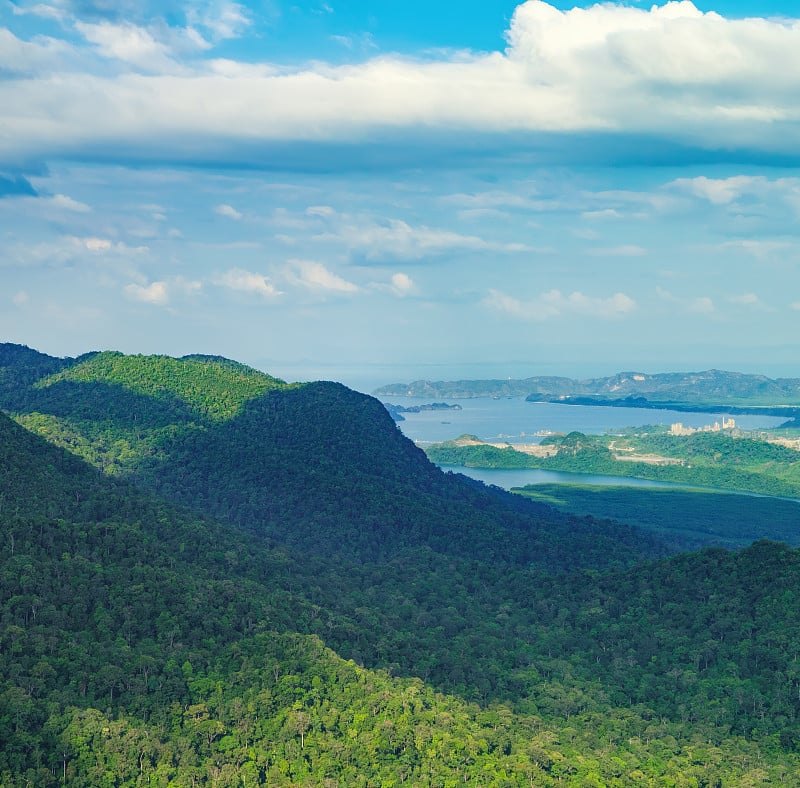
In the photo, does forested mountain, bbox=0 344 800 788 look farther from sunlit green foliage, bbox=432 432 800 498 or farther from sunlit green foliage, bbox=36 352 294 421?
sunlit green foliage, bbox=432 432 800 498

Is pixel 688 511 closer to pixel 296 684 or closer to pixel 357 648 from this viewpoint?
pixel 357 648

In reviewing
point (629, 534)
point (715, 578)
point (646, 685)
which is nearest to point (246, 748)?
point (646, 685)

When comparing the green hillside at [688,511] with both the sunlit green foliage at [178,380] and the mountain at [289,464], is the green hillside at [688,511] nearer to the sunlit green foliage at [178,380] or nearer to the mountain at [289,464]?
the mountain at [289,464]

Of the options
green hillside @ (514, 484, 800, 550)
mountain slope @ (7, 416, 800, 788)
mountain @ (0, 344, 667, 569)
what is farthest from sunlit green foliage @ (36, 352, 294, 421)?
green hillside @ (514, 484, 800, 550)

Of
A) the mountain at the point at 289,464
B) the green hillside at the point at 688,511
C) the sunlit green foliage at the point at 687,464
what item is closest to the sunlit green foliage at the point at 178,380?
the mountain at the point at 289,464

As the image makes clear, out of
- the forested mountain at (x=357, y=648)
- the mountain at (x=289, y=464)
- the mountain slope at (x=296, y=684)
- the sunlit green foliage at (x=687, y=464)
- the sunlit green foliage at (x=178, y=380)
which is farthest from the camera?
the sunlit green foliage at (x=687, y=464)

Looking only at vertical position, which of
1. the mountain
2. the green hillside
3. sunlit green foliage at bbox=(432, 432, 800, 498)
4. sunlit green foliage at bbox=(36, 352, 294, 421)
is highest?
sunlit green foliage at bbox=(36, 352, 294, 421)

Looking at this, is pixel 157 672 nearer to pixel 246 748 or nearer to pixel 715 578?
pixel 246 748

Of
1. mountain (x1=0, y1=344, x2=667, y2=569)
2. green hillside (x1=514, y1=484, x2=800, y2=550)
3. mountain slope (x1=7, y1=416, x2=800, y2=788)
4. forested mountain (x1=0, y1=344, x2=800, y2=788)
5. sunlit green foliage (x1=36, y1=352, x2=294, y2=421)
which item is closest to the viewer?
mountain slope (x1=7, y1=416, x2=800, y2=788)

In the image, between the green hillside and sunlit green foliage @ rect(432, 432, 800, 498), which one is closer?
the green hillside
